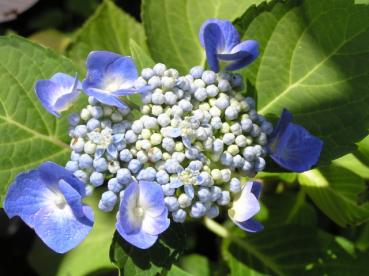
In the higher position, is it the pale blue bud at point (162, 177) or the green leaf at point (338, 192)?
the pale blue bud at point (162, 177)

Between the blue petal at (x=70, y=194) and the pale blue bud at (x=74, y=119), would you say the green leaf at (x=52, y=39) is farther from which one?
the blue petal at (x=70, y=194)

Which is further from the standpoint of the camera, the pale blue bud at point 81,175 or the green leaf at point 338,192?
the green leaf at point 338,192

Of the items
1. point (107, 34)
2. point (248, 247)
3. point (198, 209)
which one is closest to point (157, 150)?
point (198, 209)

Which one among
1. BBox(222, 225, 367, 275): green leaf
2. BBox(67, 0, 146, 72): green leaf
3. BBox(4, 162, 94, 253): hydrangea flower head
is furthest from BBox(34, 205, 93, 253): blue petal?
BBox(67, 0, 146, 72): green leaf

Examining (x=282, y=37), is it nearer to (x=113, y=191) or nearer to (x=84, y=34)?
(x=113, y=191)

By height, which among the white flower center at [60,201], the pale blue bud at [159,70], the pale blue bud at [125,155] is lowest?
the white flower center at [60,201]

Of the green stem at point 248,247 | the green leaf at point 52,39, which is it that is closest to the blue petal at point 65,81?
the green stem at point 248,247

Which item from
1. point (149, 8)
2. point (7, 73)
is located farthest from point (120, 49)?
point (7, 73)
